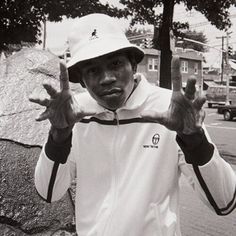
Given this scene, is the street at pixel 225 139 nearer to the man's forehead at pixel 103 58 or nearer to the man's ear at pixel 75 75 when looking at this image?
the man's ear at pixel 75 75

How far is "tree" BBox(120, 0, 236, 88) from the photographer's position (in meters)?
10.1

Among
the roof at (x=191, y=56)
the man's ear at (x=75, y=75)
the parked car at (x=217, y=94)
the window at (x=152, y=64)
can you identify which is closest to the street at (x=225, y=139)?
the man's ear at (x=75, y=75)

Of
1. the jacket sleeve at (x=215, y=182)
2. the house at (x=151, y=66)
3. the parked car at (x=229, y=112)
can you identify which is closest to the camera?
the jacket sleeve at (x=215, y=182)

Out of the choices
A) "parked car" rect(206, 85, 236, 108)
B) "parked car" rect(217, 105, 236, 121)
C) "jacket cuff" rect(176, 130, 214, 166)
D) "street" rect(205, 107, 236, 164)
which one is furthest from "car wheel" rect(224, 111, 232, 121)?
"jacket cuff" rect(176, 130, 214, 166)

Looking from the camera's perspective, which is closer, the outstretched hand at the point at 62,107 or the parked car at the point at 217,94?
the outstretched hand at the point at 62,107

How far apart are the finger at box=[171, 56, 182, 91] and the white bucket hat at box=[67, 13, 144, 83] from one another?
0.37m

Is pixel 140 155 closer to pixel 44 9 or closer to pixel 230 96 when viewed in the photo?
pixel 44 9

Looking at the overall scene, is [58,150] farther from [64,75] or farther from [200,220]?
[200,220]

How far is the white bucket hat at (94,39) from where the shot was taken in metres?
1.84

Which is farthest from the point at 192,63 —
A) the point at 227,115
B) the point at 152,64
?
the point at 227,115

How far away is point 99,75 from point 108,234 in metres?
0.67

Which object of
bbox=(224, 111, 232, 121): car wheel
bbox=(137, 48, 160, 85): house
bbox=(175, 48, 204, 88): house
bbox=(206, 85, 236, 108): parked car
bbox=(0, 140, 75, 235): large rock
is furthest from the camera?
bbox=(175, 48, 204, 88): house

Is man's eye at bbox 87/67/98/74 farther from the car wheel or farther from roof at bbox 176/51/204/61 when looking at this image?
roof at bbox 176/51/204/61

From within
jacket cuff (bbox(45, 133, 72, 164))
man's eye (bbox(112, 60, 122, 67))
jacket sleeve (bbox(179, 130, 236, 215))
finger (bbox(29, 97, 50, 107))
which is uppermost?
man's eye (bbox(112, 60, 122, 67))
